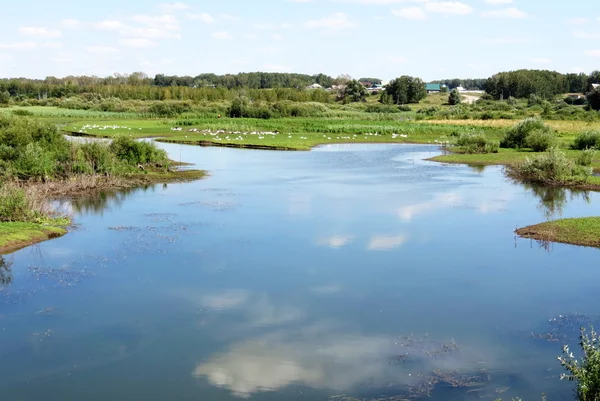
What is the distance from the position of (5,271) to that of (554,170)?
89.8 ft

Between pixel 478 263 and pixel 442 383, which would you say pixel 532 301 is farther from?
pixel 442 383

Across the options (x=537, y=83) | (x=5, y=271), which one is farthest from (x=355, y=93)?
(x=5, y=271)

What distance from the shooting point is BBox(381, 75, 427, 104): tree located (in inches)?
4670

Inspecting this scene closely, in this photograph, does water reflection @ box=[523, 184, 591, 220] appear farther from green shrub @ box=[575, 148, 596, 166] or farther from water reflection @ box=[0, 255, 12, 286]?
water reflection @ box=[0, 255, 12, 286]

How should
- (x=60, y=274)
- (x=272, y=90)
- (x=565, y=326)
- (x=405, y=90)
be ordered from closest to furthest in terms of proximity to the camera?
(x=565, y=326) < (x=60, y=274) < (x=272, y=90) < (x=405, y=90)

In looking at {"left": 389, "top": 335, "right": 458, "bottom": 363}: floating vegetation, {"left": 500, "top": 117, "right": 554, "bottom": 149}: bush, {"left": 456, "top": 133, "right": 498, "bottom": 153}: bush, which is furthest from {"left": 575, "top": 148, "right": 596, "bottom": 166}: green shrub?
{"left": 389, "top": 335, "right": 458, "bottom": 363}: floating vegetation

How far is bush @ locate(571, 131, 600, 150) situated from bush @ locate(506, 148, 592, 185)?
13.5m

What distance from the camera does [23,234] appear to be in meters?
21.4

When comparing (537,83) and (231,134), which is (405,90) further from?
(231,134)

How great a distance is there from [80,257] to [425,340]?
37.0ft

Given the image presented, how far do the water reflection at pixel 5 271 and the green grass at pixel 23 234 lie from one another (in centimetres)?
92

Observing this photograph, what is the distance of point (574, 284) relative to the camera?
1730cm

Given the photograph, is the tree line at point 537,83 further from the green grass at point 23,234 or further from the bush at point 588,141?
the green grass at point 23,234

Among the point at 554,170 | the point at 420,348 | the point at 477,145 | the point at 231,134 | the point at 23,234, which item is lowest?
the point at 420,348
